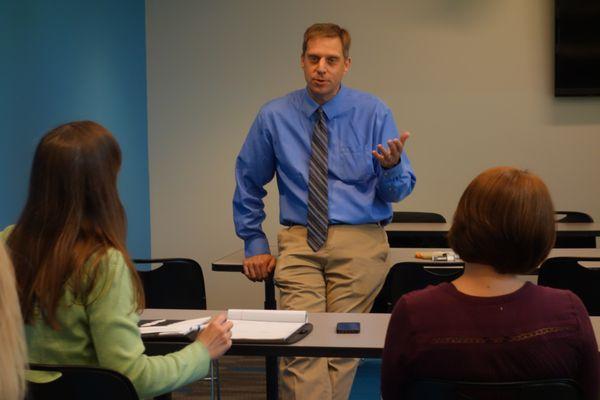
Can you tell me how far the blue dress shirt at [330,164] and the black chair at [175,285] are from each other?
0.88 feet

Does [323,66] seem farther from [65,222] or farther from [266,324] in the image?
[65,222]

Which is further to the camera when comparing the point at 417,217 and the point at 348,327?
the point at 417,217

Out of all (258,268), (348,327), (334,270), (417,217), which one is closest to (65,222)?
(348,327)

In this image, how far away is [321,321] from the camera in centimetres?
239

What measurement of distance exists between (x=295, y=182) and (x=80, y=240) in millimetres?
1636

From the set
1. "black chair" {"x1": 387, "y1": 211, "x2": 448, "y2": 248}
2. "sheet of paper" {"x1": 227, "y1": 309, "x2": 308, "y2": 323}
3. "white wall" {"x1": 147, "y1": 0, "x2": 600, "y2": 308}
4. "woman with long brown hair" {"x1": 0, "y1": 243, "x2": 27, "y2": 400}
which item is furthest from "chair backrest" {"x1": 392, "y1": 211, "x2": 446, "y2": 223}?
"woman with long brown hair" {"x1": 0, "y1": 243, "x2": 27, "y2": 400}

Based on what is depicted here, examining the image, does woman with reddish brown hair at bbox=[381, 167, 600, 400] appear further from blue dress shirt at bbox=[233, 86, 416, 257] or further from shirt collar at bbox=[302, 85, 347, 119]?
shirt collar at bbox=[302, 85, 347, 119]

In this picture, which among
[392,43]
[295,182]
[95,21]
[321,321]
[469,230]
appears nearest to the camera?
[469,230]

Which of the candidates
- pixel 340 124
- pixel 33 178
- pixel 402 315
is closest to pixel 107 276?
pixel 33 178

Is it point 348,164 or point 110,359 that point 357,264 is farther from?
point 110,359

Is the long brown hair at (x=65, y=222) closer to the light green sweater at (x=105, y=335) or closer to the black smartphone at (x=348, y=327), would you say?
the light green sweater at (x=105, y=335)

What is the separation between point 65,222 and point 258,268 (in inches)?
65.5

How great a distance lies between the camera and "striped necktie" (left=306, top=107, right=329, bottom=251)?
3150mm

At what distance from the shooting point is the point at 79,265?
5.55 ft
